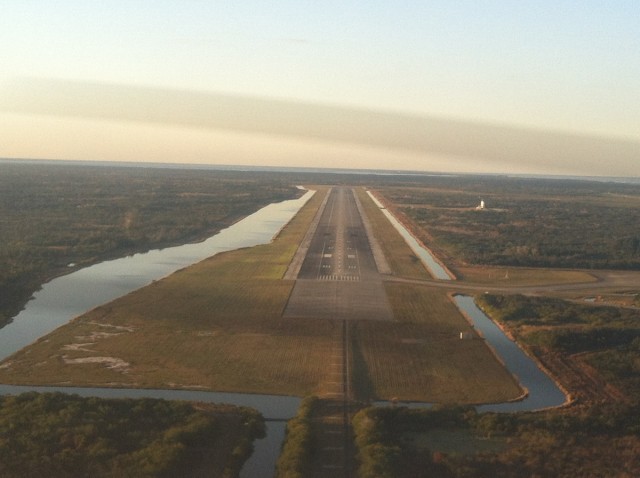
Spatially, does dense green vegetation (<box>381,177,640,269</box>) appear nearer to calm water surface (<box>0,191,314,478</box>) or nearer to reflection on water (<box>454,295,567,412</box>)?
reflection on water (<box>454,295,567,412</box>)

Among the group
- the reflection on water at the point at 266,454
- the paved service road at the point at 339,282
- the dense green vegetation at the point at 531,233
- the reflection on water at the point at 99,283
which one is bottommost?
the reflection on water at the point at 266,454

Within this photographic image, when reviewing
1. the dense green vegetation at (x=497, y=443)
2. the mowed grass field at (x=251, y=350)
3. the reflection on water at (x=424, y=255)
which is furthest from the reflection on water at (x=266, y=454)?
the reflection on water at (x=424, y=255)

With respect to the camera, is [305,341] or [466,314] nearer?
[305,341]

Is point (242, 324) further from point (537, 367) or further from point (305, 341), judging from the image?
point (537, 367)

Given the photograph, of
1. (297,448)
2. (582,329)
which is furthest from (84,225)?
(297,448)

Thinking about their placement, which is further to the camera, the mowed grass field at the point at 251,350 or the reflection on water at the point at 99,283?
the reflection on water at the point at 99,283

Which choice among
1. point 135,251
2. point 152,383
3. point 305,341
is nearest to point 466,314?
point 305,341

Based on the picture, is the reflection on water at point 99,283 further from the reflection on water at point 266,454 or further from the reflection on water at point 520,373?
the reflection on water at point 520,373
